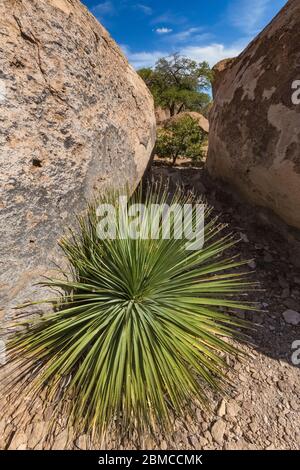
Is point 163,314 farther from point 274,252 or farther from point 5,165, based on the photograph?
point 274,252

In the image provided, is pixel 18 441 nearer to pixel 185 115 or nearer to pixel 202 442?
pixel 202 442

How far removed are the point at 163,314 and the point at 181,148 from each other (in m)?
4.43

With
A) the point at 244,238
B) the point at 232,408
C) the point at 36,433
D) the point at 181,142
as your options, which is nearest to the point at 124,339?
the point at 36,433

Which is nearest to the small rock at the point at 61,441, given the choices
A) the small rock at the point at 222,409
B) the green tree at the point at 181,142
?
the small rock at the point at 222,409

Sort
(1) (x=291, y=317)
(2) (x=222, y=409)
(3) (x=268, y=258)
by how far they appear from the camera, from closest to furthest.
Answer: (2) (x=222, y=409), (1) (x=291, y=317), (3) (x=268, y=258)

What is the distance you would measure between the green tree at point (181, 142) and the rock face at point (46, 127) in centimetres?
312

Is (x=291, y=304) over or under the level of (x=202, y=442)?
over

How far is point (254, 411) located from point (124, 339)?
104cm

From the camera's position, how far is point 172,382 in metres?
1.90

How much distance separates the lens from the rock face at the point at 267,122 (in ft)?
9.89

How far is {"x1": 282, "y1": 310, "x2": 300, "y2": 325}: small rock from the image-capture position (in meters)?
2.78

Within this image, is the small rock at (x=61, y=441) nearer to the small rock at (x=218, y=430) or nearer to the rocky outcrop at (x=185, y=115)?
the small rock at (x=218, y=430)

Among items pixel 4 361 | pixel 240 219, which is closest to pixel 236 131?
pixel 240 219

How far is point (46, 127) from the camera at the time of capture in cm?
219
